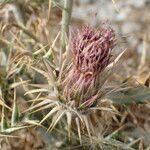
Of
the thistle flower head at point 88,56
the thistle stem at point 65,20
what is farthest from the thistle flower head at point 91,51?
the thistle stem at point 65,20

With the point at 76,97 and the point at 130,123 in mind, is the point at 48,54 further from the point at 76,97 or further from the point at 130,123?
the point at 130,123

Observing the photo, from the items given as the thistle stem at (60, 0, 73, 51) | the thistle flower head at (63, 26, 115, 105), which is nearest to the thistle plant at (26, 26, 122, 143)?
the thistle flower head at (63, 26, 115, 105)

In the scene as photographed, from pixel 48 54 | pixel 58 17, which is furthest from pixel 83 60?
pixel 58 17

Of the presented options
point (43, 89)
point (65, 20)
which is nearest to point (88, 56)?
point (43, 89)

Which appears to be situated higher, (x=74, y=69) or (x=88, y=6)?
(x=88, y=6)

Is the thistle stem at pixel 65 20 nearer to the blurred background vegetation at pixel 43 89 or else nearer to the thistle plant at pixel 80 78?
the blurred background vegetation at pixel 43 89

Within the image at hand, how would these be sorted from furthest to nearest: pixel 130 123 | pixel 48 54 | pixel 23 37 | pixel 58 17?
pixel 58 17 < pixel 23 37 < pixel 130 123 < pixel 48 54

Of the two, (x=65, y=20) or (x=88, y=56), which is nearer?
(x=88, y=56)

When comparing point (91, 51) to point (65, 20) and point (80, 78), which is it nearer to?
point (80, 78)
